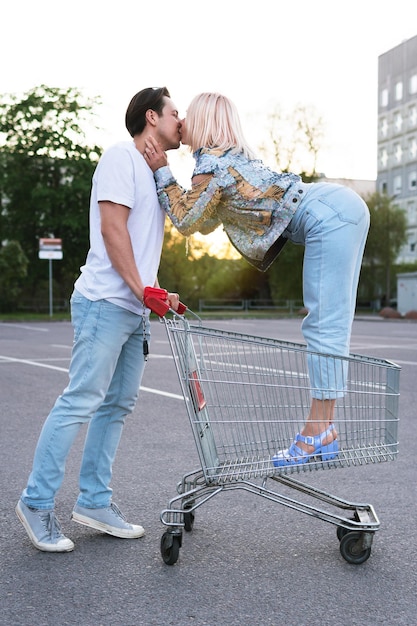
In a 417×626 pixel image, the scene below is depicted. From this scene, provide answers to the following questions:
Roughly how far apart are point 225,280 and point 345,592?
60.6 meters

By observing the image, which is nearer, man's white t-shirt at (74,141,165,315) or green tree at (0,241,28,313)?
man's white t-shirt at (74,141,165,315)

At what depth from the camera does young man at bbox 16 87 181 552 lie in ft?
12.0

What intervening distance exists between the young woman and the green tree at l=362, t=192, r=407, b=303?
172 ft

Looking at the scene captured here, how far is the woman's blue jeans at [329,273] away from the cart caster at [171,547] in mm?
813

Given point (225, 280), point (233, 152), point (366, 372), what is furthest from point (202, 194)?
point (225, 280)

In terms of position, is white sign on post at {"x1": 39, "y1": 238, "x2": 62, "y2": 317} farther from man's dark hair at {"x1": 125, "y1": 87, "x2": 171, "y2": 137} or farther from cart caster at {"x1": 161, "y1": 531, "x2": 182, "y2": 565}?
cart caster at {"x1": 161, "y1": 531, "x2": 182, "y2": 565}

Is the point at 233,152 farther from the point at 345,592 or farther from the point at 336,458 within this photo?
the point at 345,592

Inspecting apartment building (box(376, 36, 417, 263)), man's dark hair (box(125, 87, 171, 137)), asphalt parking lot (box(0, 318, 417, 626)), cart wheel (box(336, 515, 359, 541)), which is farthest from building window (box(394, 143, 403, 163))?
cart wheel (box(336, 515, 359, 541))

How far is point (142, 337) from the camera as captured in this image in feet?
13.1

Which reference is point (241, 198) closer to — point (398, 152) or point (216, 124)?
point (216, 124)

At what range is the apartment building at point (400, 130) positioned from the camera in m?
70.9

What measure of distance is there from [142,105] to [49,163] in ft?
143

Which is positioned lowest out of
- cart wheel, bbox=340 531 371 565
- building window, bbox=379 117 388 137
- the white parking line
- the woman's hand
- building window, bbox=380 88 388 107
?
the white parking line

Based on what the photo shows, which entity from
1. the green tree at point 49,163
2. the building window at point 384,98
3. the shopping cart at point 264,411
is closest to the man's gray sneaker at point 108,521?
the shopping cart at point 264,411
